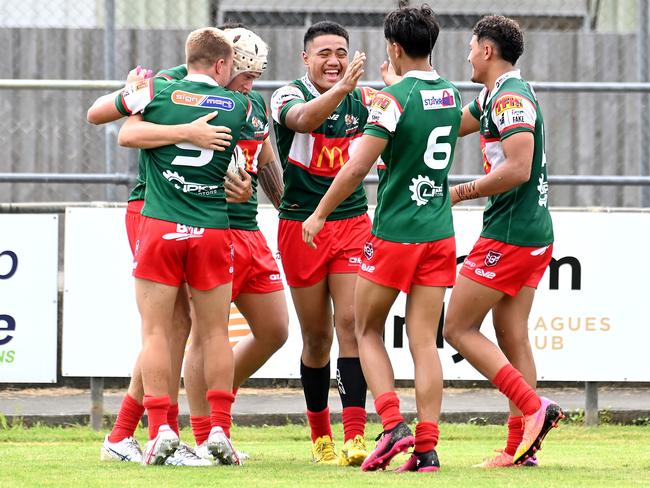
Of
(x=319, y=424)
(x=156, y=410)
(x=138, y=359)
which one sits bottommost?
(x=319, y=424)

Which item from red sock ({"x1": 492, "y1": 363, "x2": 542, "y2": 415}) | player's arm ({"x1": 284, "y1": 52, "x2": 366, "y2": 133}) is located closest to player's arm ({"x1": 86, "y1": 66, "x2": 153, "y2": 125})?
player's arm ({"x1": 284, "y1": 52, "x2": 366, "y2": 133})

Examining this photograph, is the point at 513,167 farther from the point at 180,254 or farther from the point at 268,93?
the point at 268,93

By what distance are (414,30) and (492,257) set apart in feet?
3.93

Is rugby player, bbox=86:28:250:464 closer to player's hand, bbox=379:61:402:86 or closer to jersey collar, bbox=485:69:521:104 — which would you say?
player's hand, bbox=379:61:402:86

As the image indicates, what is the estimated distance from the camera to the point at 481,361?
21.5 feet

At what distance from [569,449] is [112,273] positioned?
3207 millimetres

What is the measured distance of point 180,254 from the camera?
6250 mm

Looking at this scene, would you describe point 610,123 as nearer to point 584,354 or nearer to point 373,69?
point 373,69

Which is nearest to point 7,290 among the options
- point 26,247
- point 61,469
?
point 26,247

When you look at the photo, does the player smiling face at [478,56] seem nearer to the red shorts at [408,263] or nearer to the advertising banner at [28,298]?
the red shorts at [408,263]

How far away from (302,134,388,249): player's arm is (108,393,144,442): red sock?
1391mm

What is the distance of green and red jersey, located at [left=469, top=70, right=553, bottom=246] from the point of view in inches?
256

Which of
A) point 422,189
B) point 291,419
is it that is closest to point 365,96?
point 422,189

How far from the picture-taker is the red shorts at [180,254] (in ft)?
20.4
